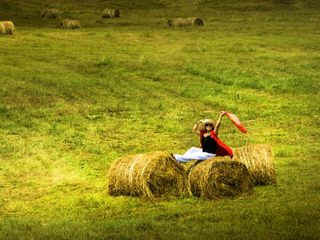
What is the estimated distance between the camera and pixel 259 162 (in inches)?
680

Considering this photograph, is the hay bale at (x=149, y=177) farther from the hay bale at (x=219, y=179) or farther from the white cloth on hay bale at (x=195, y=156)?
the white cloth on hay bale at (x=195, y=156)

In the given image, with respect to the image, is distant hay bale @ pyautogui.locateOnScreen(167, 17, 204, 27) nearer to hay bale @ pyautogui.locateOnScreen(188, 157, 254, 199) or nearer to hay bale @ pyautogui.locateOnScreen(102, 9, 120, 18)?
hay bale @ pyautogui.locateOnScreen(102, 9, 120, 18)

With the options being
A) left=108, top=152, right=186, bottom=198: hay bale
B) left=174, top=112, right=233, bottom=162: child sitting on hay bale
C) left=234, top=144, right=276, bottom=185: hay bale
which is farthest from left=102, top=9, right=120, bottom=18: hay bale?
left=108, top=152, right=186, bottom=198: hay bale

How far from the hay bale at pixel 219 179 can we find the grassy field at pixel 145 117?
1.00 ft

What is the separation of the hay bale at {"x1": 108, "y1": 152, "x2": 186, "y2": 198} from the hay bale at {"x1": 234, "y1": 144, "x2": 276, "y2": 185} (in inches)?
64.7

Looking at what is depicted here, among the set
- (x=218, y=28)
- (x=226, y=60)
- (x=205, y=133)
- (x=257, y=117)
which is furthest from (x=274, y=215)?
(x=218, y=28)

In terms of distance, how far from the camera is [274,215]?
14242mm

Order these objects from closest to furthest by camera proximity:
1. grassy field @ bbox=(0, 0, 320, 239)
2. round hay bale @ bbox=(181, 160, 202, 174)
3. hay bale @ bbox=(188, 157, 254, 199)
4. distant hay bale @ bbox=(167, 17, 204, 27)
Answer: grassy field @ bbox=(0, 0, 320, 239), hay bale @ bbox=(188, 157, 254, 199), round hay bale @ bbox=(181, 160, 202, 174), distant hay bale @ bbox=(167, 17, 204, 27)

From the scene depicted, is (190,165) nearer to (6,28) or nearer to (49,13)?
(6,28)

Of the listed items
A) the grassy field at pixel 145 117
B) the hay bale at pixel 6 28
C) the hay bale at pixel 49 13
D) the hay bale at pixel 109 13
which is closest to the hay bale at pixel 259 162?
the grassy field at pixel 145 117

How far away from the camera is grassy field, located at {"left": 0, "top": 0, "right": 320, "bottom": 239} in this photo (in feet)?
47.3

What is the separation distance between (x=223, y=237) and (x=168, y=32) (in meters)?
41.0

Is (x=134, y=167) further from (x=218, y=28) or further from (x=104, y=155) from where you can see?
(x=218, y=28)

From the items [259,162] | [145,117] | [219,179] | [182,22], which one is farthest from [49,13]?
[219,179]
